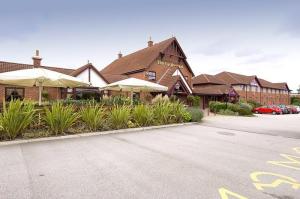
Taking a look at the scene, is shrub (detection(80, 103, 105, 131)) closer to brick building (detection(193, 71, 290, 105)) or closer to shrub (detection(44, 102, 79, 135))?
shrub (detection(44, 102, 79, 135))

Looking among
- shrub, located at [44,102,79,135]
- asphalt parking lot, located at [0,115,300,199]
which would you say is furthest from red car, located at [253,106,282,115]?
shrub, located at [44,102,79,135]

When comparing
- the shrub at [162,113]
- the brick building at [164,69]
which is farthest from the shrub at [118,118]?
the brick building at [164,69]

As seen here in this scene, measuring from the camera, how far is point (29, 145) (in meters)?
7.88

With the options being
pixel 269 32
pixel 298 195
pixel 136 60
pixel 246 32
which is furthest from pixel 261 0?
pixel 136 60

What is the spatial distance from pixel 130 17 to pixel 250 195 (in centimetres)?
1478

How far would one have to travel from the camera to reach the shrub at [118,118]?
11.5 m

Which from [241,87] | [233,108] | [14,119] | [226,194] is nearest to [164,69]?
[233,108]

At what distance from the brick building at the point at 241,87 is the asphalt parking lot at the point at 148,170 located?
1125 inches

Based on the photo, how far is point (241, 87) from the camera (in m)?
48.5

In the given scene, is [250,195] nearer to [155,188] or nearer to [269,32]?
[155,188]

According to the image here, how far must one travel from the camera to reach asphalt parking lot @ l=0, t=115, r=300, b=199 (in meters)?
4.07

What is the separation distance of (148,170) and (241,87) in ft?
156

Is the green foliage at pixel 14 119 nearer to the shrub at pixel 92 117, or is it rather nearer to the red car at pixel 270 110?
the shrub at pixel 92 117

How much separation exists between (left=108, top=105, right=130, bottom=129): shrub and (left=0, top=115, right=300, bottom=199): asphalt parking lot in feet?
10.2
